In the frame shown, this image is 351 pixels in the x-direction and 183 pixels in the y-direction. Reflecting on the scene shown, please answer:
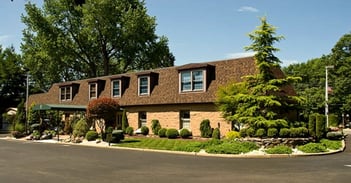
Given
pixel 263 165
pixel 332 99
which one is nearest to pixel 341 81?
pixel 332 99

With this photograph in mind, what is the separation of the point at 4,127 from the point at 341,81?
47.7m

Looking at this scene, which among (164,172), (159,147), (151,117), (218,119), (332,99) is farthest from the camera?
(332,99)

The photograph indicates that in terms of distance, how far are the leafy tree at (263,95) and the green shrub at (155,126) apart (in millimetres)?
7933

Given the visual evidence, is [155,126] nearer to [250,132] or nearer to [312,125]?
[250,132]

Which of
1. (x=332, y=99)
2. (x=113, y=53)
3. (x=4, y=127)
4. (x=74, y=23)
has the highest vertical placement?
(x=74, y=23)

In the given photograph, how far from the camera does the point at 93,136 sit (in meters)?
30.3

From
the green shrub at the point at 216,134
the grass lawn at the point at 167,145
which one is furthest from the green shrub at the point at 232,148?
the green shrub at the point at 216,134

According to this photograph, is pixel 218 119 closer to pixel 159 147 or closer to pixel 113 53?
pixel 159 147

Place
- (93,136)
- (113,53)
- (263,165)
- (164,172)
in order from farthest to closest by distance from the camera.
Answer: (113,53) < (93,136) < (263,165) < (164,172)

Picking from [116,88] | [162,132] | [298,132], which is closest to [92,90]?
[116,88]

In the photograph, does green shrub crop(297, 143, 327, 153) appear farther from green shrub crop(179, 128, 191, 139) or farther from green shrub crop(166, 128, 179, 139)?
green shrub crop(166, 128, 179, 139)

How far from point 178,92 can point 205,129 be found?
4.56 m

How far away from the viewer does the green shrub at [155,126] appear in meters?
31.3

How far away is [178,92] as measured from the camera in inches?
1230
